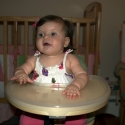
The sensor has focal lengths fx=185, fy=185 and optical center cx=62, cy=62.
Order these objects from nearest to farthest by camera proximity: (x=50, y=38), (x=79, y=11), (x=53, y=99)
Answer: (x=53, y=99)
(x=50, y=38)
(x=79, y=11)

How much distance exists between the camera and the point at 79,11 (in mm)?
2230

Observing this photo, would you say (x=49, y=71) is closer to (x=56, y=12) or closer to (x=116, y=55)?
(x=56, y=12)

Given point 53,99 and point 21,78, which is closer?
point 53,99

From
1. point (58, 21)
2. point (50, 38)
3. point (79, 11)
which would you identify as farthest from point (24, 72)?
point (79, 11)

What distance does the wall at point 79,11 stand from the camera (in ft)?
7.14

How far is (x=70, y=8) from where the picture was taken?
221 centimetres

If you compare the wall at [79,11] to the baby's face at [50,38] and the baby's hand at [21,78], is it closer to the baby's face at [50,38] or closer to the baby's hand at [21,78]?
the baby's face at [50,38]

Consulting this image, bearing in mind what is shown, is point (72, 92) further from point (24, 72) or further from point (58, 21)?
point (58, 21)

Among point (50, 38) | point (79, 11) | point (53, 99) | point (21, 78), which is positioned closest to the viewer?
point (53, 99)

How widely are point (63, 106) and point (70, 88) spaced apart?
0.36 ft

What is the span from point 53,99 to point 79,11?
1.70 metres

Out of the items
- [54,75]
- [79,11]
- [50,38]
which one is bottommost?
[54,75]

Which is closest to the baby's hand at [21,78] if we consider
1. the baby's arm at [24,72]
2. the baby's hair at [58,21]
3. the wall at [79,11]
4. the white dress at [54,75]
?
the baby's arm at [24,72]

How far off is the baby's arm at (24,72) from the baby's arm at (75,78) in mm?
209
